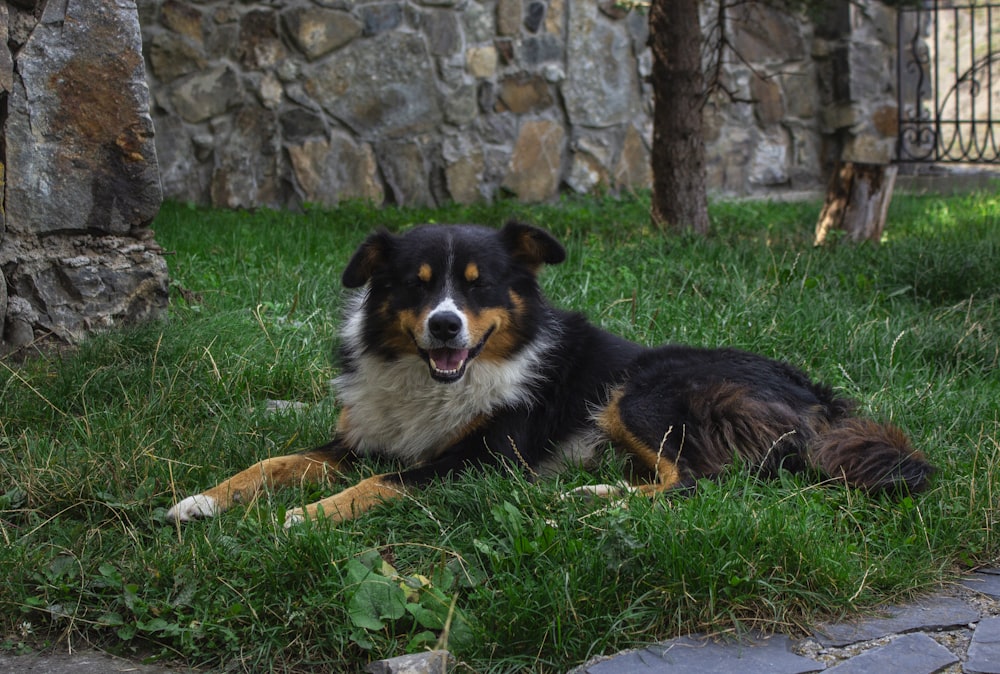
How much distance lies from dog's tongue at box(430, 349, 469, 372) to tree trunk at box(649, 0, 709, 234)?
147 inches

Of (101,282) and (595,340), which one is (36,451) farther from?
(595,340)

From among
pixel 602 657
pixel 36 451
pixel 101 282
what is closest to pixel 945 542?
pixel 602 657

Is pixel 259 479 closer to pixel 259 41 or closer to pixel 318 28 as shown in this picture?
pixel 259 41

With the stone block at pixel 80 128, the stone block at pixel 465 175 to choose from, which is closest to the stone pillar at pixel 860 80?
the stone block at pixel 465 175

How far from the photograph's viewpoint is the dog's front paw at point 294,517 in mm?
3136

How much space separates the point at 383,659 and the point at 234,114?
6.49m

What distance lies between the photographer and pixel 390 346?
159 inches

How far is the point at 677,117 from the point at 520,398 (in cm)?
392

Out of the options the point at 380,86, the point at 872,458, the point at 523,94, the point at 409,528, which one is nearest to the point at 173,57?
the point at 380,86

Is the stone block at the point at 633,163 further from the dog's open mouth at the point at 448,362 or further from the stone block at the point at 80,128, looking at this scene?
the dog's open mouth at the point at 448,362

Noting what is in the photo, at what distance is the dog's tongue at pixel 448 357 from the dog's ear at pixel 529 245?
1.65 feet

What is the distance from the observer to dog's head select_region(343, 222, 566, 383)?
380 centimetres

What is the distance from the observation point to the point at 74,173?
4.98 m

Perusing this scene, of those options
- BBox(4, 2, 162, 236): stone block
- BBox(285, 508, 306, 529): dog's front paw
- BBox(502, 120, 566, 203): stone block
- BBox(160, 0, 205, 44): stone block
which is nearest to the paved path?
BBox(285, 508, 306, 529): dog's front paw
